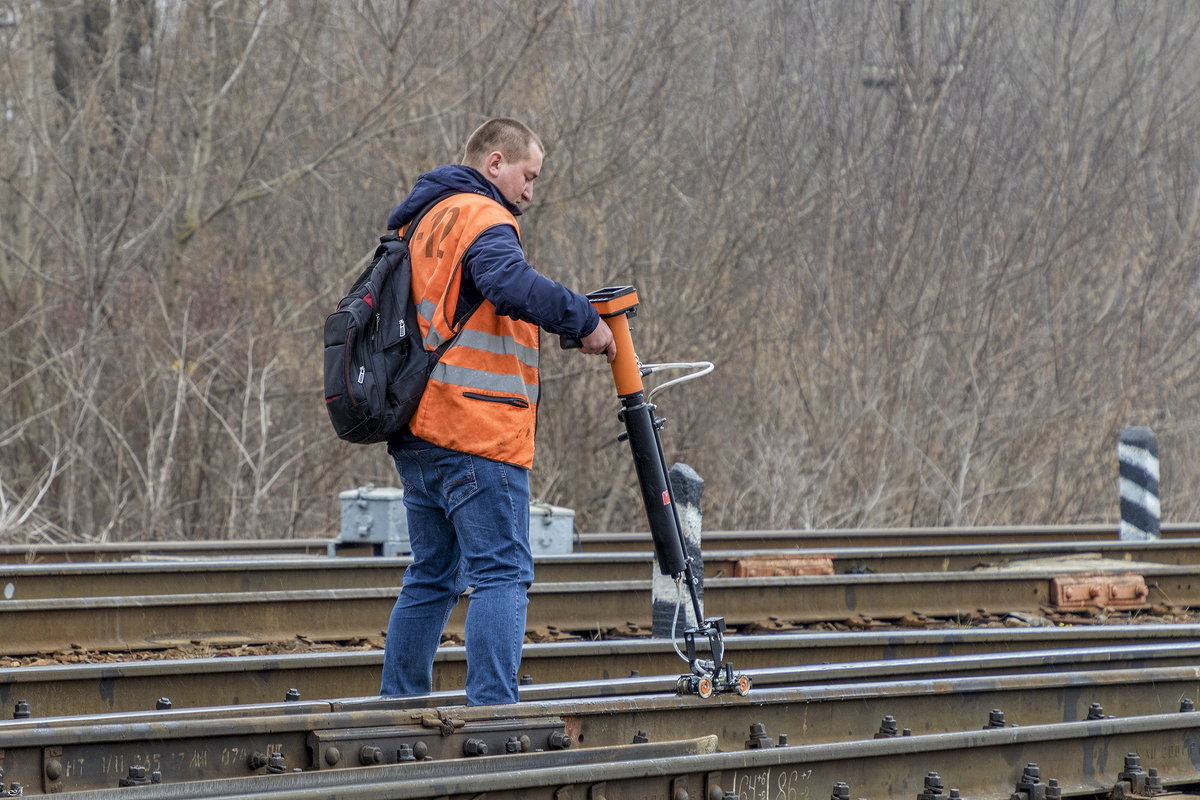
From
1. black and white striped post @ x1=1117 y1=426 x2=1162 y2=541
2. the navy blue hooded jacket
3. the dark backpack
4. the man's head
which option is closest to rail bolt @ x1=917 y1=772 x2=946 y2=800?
the navy blue hooded jacket

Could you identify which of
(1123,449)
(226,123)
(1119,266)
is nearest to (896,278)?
(1119,266)

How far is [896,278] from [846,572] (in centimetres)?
795

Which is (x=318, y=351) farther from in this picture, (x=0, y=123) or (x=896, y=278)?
(x=896, y=278)

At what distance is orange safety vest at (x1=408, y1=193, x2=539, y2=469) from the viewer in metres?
4.43

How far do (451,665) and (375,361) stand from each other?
2.01 m

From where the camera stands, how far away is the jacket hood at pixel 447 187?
4625 millimetres

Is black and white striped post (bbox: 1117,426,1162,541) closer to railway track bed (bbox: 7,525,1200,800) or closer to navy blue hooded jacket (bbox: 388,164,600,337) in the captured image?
railway track bed (bbox: 7,525,1200,800)

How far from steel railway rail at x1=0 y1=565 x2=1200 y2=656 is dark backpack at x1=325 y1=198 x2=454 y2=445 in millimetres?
2980

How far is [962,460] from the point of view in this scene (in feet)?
51.2

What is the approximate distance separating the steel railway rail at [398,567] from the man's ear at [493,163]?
12.4ft

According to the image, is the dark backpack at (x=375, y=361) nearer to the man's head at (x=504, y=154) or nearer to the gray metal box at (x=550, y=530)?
the man's head at (x=504, y=154)

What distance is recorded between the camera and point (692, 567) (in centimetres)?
694

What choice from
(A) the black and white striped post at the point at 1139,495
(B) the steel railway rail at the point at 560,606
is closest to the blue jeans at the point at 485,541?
(B) the steel railway rail at the point at 560,606

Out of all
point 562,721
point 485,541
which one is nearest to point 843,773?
point 562,721
